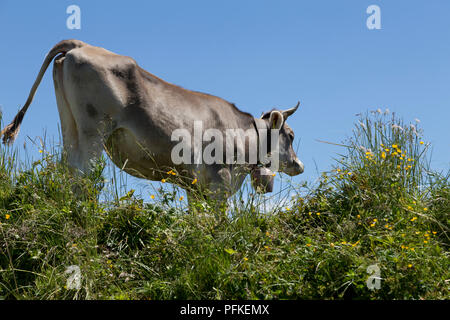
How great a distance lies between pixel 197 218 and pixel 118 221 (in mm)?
896

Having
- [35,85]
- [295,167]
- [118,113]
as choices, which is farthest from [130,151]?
[295,167]

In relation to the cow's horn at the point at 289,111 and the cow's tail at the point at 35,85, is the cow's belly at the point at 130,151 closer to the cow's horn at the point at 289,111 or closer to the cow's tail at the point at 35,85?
the cow's tail at the point at 35,85

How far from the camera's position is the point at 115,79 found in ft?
22.2

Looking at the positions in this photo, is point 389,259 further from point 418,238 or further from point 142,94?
point 142,94

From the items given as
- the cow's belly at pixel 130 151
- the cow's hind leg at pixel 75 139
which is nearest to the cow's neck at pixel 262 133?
the cow's belly at pixel 130 151

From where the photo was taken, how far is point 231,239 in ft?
15.8

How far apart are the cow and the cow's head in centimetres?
197

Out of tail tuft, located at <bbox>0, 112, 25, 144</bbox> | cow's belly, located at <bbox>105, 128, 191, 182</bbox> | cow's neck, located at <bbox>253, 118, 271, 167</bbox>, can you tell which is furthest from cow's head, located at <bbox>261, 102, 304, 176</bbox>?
tail tuft, located at <bbox>0, 112, 25, 144</bbox>

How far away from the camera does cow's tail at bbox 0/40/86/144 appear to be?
6.69m

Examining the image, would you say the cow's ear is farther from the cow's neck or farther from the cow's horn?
the cow's horn

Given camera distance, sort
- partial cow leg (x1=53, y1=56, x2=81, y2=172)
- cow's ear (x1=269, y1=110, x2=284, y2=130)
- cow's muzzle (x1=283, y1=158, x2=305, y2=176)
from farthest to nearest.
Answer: cow's muzzle (x1=283, y1=158, x2=305, y2=176)
cow's ear (x1=269, y1=110, x2=284, y2=130)
partial cow leg (x1=53, y1=56, x2=81, y2=172)

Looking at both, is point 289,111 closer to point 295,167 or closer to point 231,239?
point 295,167

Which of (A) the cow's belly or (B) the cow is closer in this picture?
(B) the cow

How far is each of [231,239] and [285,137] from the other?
5333 mm
